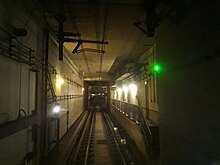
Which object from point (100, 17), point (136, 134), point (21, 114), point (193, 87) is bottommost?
point (136, 134)

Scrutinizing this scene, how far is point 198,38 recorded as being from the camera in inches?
111

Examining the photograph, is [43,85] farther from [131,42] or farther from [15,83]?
[131,42]

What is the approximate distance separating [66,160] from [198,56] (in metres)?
5.56

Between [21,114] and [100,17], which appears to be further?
[100,17]

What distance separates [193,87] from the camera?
9.80ft

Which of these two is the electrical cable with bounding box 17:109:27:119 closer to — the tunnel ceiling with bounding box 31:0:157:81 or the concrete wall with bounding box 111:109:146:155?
the tunnel ceiling with bounding box 31:0:157:81

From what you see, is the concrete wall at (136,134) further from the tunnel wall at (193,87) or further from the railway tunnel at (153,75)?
the tunnel wall at (193,87)

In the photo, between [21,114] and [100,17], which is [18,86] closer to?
[21,114]

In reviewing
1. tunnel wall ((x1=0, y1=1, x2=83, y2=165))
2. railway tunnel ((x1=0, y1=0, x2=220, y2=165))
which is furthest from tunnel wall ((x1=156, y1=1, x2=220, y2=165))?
tunnel wall ((x1=0, y1=1, x2=83, y2=165))

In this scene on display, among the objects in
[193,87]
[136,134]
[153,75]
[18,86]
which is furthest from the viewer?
[136,134]

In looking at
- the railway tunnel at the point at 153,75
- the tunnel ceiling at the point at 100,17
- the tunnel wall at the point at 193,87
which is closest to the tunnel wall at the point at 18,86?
the railway tunnel at the point at 153,75

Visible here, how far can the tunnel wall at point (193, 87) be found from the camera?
2.45 meters

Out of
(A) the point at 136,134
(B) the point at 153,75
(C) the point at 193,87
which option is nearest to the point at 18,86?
(C) the point at 193,87

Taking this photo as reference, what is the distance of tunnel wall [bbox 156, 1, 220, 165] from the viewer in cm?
245
